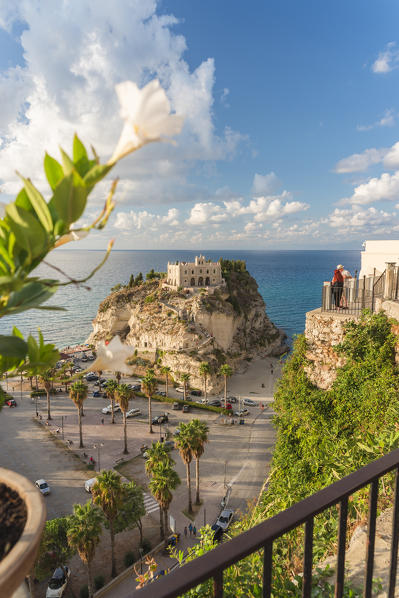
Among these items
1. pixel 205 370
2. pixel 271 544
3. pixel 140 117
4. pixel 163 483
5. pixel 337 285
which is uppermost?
pixel 140 117

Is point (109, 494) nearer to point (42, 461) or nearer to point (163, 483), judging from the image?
point (163, 483)

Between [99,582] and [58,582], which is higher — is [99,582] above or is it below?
below

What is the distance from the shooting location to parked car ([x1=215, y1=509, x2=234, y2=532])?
20788mm

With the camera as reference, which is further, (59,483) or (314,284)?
(314,284)

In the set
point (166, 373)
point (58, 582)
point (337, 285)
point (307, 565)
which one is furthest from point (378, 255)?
point (166, 373)

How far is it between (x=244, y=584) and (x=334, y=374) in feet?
30.0

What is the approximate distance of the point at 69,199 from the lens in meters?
0.84

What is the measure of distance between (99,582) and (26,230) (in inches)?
867

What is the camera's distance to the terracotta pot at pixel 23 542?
1.01m

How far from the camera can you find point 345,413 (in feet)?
35.5

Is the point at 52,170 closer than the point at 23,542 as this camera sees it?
Yes

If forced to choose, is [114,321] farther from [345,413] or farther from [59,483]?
[345,413]

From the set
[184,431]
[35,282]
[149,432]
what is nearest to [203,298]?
[149,432]

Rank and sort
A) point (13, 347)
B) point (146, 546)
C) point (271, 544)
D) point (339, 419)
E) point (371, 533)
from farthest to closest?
point (146, 546)
point (339, 419)
point (371, 533)
point (271, 544)
point (13, 347)
